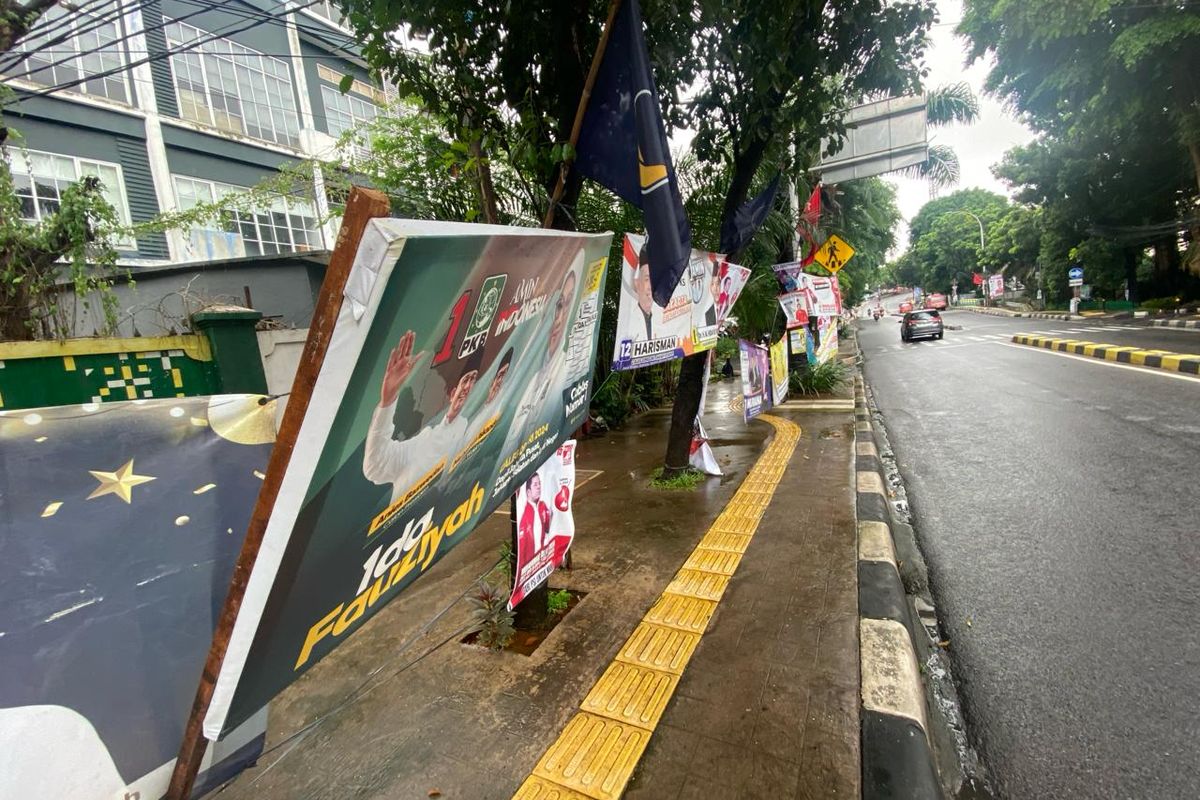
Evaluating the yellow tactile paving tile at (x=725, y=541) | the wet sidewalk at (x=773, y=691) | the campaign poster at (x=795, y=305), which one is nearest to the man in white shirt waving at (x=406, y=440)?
the wet sidewalk at (x=773, y=691)

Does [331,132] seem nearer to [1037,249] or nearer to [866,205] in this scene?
[866,205]

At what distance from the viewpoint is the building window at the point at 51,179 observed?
32.4ft

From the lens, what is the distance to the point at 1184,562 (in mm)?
3371

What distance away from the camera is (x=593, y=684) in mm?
2549

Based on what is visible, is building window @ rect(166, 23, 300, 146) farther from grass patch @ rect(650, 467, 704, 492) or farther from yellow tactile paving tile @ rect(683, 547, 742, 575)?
yellow tactile paving tile @ rect(683, 547, 742, 575)

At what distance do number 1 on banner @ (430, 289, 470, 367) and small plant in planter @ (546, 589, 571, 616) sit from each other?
218 cm

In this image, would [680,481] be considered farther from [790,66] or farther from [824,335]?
[824,335]

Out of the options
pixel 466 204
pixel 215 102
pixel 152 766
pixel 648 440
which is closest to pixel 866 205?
pixel 648 440

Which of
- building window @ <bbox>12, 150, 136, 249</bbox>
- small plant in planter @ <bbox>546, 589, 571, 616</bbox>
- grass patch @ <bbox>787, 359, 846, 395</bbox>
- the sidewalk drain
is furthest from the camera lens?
grass patch @ <bbox>787, 359, 846, 395</bbox>

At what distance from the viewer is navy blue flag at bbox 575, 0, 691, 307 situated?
2799mm

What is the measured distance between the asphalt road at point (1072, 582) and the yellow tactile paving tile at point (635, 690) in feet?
4.17

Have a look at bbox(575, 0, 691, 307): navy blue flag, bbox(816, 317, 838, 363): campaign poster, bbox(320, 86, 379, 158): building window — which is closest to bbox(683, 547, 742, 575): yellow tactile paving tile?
bbox(575, 0, 691, 307): navy blue flag

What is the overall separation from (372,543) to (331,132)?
57.9ft

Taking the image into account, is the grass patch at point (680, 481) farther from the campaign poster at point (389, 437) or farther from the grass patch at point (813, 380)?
the grass patch at point (813, 380)
